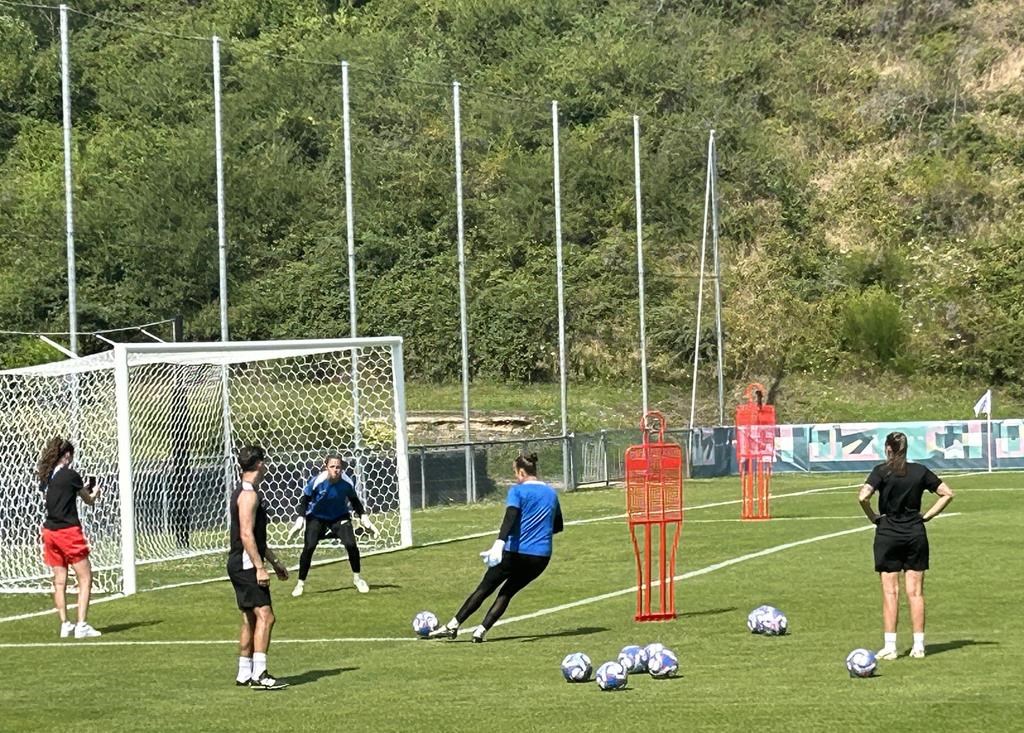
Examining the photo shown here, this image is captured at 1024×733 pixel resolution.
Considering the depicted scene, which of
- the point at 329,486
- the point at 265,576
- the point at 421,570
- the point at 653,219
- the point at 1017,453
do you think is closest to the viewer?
the point at 265,576

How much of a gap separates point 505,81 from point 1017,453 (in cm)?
2970

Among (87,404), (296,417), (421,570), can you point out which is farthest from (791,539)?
(296,417)

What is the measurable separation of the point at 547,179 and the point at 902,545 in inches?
1990

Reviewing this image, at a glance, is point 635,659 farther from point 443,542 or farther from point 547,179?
point 547,179

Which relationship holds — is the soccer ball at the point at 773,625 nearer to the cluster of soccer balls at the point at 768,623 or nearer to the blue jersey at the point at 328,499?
the cluster of soccer balls at the point at 768,623

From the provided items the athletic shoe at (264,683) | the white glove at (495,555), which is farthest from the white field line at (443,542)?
the athletic shoe at (264,683)

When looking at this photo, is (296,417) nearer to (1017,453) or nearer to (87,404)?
(87,404)

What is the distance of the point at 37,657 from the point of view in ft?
60.6

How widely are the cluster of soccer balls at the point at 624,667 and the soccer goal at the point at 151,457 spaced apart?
10.7 metres

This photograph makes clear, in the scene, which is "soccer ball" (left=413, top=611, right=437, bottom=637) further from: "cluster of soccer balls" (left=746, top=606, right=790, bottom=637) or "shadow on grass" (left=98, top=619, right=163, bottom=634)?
"shadow on grass" (left=98, top=619, right=163, bottom=634)

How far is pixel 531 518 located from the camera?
1831cm

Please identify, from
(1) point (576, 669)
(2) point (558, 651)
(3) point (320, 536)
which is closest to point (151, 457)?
(3) point (320, 536)

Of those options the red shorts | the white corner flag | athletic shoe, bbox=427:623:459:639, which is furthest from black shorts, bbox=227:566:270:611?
the white corner flag

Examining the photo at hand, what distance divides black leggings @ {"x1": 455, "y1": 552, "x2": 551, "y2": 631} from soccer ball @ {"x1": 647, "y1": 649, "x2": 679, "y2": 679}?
10.0ft
